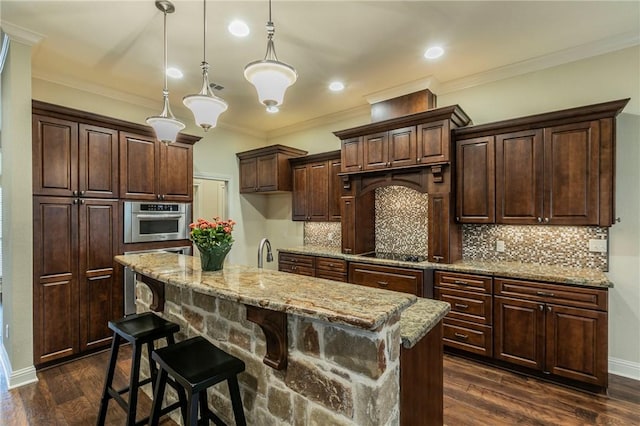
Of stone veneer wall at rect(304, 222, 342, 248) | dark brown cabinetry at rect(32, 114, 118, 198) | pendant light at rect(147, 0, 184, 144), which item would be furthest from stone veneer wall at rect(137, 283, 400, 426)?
stone veneer wall at rect(304, 222, 342, 248)

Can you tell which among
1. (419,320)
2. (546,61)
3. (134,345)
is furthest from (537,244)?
(134,345)

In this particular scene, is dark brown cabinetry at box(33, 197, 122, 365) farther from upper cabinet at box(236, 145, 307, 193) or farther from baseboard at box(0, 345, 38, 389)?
upper cabinet at box(236, 145, 307, 193)

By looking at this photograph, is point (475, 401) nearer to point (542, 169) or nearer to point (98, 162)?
point (542, 169)

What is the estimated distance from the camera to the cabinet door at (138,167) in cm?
357

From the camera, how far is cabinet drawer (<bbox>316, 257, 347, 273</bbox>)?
4.05 m

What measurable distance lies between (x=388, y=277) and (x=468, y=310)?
892mm

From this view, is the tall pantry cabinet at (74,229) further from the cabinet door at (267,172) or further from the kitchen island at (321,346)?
the cabinet door at (267,172)

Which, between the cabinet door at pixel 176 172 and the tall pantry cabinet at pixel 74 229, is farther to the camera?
the cabinet door at pixel 176 172

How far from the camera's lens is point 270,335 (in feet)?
4.83

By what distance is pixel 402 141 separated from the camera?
3633mm

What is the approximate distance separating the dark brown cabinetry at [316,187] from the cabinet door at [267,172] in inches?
12.8

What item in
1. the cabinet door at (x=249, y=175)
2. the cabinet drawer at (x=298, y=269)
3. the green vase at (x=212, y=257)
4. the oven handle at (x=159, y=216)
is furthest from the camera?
the cabinet door at (x=249, y=175)

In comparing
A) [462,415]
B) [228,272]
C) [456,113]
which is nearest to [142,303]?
[228,272]

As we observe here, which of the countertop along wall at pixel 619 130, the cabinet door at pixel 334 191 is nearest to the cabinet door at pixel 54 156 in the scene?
the cabinet door at pixel 334 191
